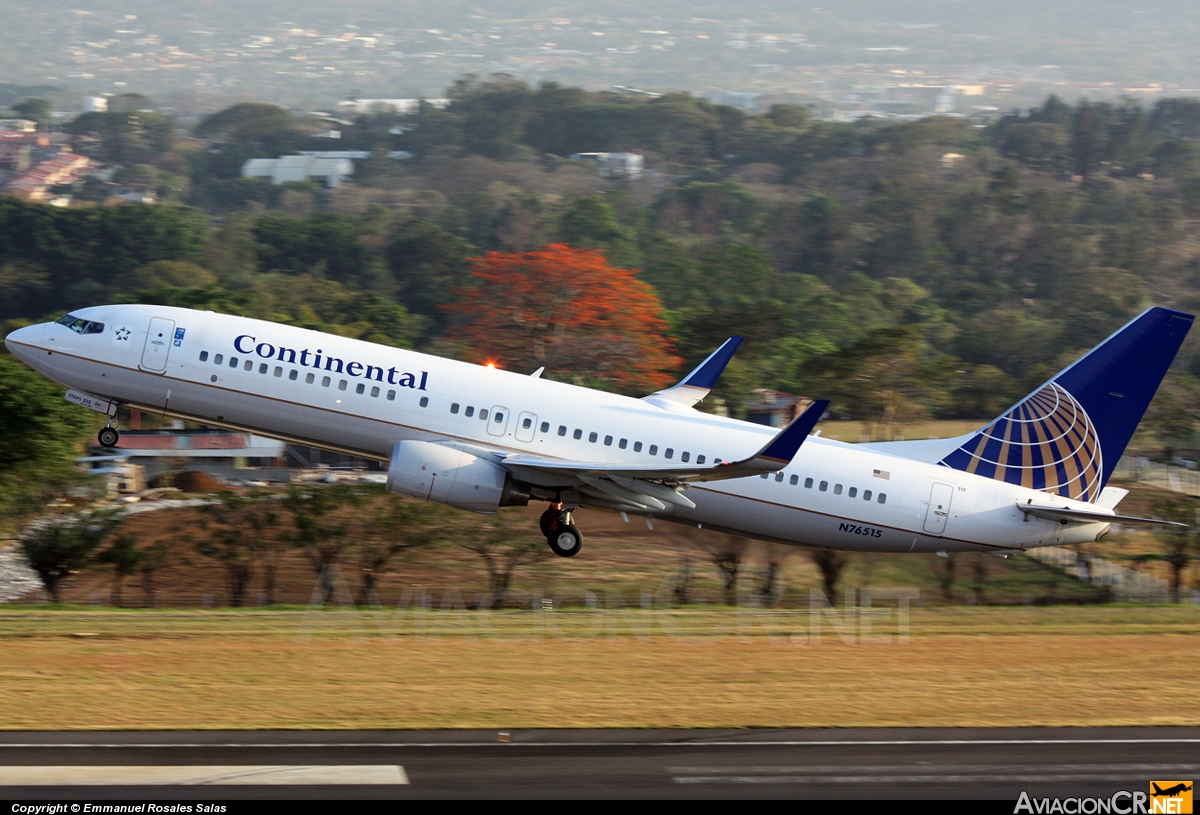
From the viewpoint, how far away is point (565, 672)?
82.6ft

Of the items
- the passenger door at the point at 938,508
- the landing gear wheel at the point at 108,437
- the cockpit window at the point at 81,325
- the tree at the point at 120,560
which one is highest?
the cockpit window at the point at 81,325

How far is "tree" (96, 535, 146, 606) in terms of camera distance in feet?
143

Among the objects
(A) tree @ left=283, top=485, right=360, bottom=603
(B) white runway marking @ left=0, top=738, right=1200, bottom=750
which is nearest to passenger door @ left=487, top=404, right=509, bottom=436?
(B) white runway marking @ left=0, top=738, right=1200, bottom=750

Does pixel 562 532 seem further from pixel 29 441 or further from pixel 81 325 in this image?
pixel 29 441

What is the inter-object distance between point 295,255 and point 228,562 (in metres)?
84.9

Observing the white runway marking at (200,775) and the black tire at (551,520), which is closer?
the white runway marking at (200,775)

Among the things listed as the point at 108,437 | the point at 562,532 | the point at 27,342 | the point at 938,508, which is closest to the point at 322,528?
the point at 108,437

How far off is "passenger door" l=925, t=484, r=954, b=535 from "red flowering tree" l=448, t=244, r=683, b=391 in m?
40.6

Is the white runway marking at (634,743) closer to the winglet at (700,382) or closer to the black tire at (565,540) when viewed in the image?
the black tire at (565,540)

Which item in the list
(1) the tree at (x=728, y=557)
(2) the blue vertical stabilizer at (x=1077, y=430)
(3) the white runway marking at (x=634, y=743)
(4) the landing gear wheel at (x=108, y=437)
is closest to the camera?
(3) the white runway marking at (x=634, y=743)

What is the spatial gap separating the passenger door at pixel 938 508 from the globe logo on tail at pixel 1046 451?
974 millimetres

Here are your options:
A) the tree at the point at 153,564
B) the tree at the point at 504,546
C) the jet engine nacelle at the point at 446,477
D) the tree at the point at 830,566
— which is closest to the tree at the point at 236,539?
the tree at the point at 153,564

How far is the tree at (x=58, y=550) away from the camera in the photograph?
4375 cm

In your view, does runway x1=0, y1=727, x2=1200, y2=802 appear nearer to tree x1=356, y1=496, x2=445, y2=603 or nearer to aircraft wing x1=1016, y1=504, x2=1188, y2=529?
aircraft wing x1=1016, y1=504, x2=1188, y2=529
